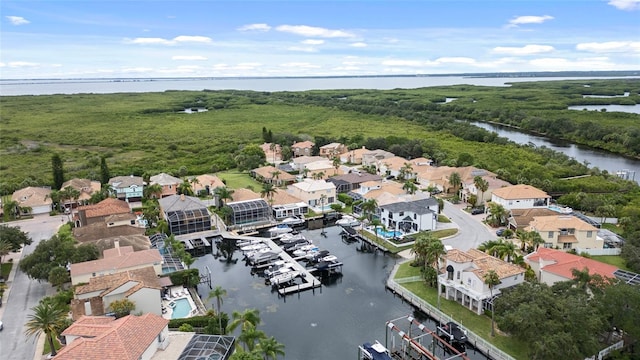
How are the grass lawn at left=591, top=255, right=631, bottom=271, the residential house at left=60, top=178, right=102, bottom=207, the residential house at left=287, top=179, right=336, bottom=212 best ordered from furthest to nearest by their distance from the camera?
the residential house at left=287, top=179, right=336, bottom=212
the residential house at left=60, top=178, right=102, bottom=207
the grass lawn at left=591, top=255, right=631, bottom=271

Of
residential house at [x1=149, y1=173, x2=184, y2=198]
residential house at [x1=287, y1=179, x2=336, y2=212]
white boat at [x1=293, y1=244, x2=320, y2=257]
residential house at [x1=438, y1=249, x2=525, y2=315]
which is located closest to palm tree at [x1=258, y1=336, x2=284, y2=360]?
residential house at [x1=438, y1=249, x2=525, y2=315]

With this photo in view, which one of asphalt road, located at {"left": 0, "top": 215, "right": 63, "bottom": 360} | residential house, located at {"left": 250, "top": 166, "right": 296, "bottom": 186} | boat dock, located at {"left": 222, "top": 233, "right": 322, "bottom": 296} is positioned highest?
residential house, located at {"left": 250, "top": 166, "right": 296, "bottom": 186}

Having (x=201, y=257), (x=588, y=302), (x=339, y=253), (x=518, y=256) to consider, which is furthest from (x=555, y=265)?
(x=201, y=257)

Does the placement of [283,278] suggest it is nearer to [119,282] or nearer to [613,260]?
[119,282]

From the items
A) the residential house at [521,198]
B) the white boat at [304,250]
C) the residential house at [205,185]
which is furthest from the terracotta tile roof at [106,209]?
the residential house at [521,198]

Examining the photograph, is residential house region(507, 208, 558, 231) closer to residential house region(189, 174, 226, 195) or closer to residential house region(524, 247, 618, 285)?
residential house region(524, 247, 618, 285)

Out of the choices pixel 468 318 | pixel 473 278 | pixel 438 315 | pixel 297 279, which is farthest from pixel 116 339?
pixel 473 278

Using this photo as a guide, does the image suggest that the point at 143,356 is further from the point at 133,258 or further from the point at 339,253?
the point at 339,253

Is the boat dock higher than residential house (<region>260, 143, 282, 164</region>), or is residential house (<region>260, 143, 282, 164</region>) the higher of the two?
residential house (<region>260, 143, 282, 164</region>)
